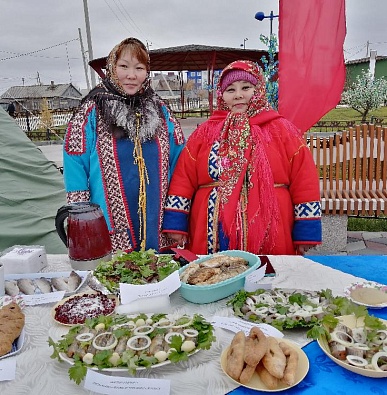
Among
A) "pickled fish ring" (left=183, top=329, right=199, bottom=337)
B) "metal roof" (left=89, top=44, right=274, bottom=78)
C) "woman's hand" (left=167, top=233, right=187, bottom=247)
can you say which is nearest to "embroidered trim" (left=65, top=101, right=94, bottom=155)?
"woman's hand" (left=167, top=233, right=187, bottom=247)

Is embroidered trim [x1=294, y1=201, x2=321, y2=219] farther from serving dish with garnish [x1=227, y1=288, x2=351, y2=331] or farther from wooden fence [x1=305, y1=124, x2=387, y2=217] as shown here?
wooden fence [x1=305, y1=124, x2=387, y2=217]

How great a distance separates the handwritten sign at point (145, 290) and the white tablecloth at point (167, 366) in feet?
0.30

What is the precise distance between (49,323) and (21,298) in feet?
0.69

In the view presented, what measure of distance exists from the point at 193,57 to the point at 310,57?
9.61 m

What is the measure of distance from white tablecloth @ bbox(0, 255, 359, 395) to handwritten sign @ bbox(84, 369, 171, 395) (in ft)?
0.13

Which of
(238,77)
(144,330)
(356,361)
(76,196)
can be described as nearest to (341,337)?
(356,361)

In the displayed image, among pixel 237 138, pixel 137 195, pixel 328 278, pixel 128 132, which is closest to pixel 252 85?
pixel 237 138

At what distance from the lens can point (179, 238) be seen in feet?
7.72

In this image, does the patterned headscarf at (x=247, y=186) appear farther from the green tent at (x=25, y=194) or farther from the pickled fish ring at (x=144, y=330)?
the green tent at (x=25, y=194)

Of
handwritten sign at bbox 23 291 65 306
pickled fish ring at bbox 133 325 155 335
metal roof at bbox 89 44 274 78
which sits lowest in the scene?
handwritten sign at bbox 23 291 65 306

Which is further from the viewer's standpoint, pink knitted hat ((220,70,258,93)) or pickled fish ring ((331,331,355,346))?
pink knitted hat ((220,70,258,93))

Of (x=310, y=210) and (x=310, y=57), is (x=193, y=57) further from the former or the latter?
(x=310, y=210)

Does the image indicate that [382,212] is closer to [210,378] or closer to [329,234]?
[329,234]

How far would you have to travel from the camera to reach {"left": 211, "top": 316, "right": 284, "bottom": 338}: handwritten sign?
1196 millimetres
